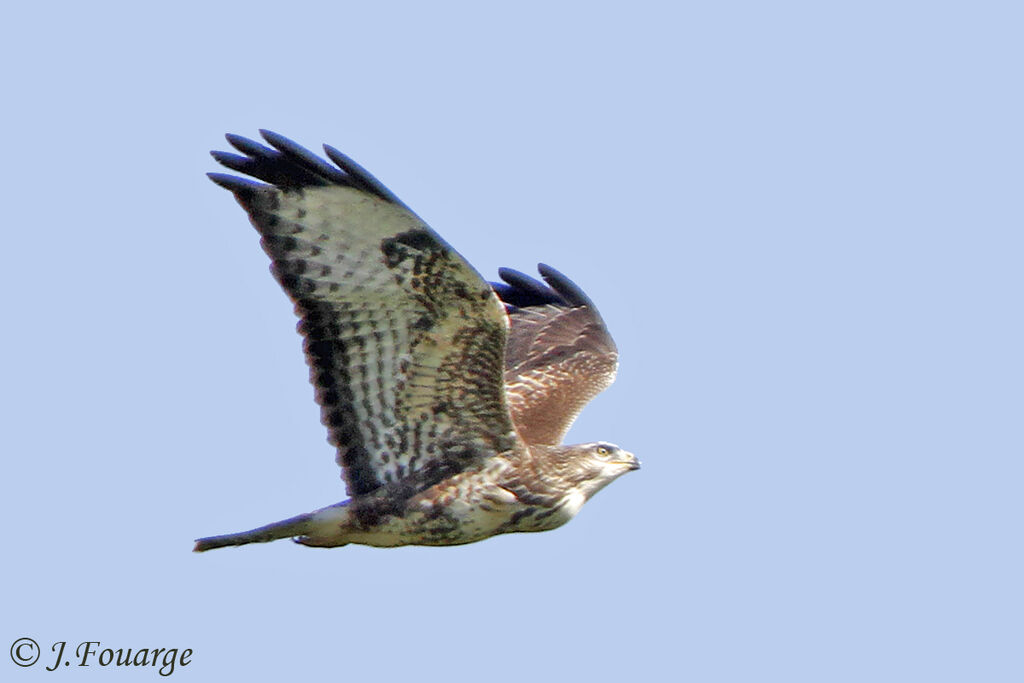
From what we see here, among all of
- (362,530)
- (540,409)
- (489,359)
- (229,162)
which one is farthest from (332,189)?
(540,409)

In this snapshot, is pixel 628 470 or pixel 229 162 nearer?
pixel 229 162

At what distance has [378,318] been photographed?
916 centimetres

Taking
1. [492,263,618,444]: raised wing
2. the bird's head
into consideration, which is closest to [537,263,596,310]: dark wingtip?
[492,263,618,444]: raised wing

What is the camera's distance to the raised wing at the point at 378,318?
8727mm

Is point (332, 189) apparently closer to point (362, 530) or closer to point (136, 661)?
point (362, 530)

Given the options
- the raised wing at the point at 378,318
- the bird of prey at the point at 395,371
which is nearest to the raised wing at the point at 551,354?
the bird of prey at the point at 395,371

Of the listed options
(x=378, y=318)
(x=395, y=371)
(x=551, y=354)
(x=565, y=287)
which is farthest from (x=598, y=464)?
(x=565, y=287)

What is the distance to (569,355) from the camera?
38.0 feet

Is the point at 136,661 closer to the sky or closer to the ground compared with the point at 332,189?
closer to the ground

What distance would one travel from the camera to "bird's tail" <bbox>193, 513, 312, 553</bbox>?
9.22 metres

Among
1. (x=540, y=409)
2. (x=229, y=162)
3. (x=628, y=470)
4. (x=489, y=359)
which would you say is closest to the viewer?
(x=229, y=162)

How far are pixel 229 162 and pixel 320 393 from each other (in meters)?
1.41

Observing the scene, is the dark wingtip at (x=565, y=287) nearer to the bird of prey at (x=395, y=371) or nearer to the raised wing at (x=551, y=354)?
the raised wing at (x=551, y=354)

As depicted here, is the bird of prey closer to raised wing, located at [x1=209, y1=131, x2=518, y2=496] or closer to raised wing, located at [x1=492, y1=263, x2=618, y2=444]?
raised wing, located at [x1=209, y1=131, x2=518, y2=496]
